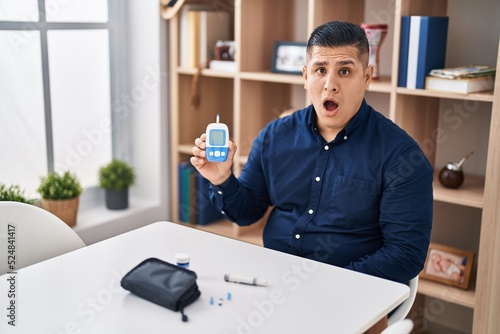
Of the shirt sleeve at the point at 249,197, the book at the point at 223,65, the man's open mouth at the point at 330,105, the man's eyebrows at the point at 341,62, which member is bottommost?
the shirt sleeve at the point at 249,197

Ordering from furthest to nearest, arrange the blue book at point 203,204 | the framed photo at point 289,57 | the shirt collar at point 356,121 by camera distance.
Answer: the blue book at point 203,204 < the framed photo at point 289,57 < the shirt collar at point 356,121

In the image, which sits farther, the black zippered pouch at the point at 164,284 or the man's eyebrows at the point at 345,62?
the man's eyebrows at the point at 345,62

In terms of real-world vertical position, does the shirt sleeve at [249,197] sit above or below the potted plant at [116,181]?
above

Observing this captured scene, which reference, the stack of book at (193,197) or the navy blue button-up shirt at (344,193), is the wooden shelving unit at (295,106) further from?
the navy blue button-up shirt at (344,193)

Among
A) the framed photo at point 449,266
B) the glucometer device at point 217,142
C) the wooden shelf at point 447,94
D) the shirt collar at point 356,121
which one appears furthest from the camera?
the framed photo at point 449,266

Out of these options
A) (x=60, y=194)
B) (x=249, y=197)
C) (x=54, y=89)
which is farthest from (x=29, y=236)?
(x=54, y=89)

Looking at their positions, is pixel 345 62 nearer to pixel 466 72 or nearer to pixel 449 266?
pixel 466 72

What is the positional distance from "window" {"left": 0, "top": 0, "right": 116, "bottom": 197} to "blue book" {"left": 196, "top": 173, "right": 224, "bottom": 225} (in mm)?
485

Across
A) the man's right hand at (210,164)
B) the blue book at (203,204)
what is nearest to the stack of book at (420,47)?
the man's right hand at (210,164)

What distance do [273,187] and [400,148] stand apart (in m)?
0.43

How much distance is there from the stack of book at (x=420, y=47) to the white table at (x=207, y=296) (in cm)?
107

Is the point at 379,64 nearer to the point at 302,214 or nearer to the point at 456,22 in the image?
the point at 456,22

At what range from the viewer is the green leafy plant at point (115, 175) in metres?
3.00

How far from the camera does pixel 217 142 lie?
176 centimetres
